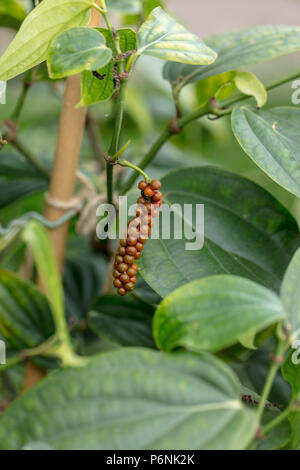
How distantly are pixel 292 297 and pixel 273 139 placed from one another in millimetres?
129

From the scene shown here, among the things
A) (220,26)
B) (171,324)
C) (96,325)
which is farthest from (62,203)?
(220,26)

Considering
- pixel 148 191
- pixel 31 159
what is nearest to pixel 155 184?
pixel 148 191

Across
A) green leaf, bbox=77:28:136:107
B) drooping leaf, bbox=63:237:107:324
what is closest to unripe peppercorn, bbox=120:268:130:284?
green leaf, bbox=77:28:136:107

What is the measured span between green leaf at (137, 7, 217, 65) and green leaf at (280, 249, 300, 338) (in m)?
0.13

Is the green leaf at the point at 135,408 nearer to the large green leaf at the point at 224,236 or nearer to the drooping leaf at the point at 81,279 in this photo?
the large green leaf at the point at 224,236

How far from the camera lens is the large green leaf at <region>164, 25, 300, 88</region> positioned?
37cm

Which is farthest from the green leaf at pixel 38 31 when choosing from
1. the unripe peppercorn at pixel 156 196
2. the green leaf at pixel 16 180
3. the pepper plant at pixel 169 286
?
the green leaf at pixel 16 180

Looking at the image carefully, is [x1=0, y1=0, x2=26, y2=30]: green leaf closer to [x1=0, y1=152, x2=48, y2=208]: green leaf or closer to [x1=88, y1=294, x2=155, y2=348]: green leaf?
[x1=0, y1=152, x2=48, y2=208]: green leaf

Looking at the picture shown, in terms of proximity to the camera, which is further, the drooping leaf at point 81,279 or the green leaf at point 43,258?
the drooping leaf at point 81,279

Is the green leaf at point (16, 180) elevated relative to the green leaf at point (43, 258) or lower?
lower

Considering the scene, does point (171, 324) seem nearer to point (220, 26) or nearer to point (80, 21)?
point (80, 21)

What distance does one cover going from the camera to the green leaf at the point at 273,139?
0.34 metres

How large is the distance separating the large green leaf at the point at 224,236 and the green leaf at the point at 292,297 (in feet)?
0.24

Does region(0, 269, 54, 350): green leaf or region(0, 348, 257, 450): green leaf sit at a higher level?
region(0, 269, 54, 350): green leaf
